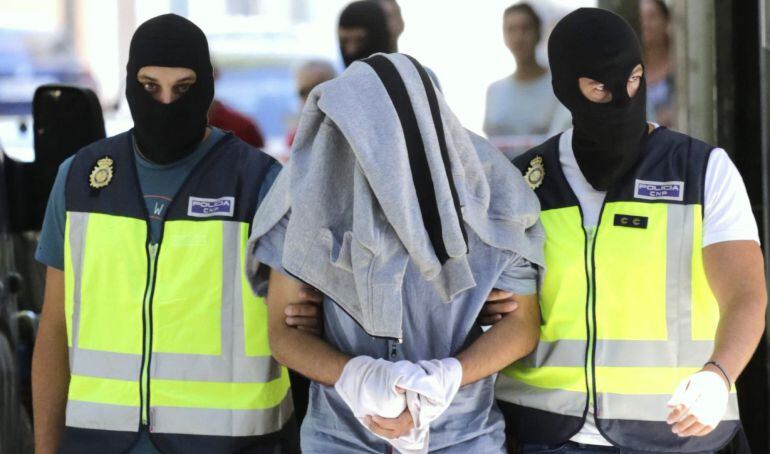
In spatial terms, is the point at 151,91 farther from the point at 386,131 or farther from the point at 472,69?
the point at 472,69

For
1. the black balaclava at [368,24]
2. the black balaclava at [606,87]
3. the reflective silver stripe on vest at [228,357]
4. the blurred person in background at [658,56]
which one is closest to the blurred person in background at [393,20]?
the black balaclava at [368,24]

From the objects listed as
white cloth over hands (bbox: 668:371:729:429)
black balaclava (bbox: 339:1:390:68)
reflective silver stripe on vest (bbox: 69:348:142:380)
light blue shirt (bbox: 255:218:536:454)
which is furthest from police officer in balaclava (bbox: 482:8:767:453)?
black balaclava (bbox: 339:1:390:68)

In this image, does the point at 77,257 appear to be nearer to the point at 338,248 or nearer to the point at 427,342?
the point at 338,248

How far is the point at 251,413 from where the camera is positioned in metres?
3.15

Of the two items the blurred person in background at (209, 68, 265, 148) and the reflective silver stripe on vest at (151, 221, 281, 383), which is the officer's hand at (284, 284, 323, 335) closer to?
the reflective silver stripe on vest at (151, 221, 281, 383)

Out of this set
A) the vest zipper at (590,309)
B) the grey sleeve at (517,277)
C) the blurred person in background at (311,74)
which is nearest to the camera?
the grey sleeve at (517,277)

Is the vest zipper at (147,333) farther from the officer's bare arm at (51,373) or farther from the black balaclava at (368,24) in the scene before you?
the black balaclava at (368,24)

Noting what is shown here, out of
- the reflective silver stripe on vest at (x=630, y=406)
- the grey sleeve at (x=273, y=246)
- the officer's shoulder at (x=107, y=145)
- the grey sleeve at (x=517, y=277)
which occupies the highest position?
the officer's shoulder at (x=107, y=145)

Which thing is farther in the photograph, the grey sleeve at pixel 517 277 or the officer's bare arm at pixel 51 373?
the officer's bare arm at pixel 51 373

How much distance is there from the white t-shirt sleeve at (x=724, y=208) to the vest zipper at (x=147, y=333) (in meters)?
1.27

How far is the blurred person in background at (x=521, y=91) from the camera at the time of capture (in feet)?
19.2

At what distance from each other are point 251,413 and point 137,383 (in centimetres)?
28

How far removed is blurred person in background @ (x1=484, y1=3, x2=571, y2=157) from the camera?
585 cm

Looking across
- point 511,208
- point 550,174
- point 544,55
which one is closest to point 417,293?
point 511,208
